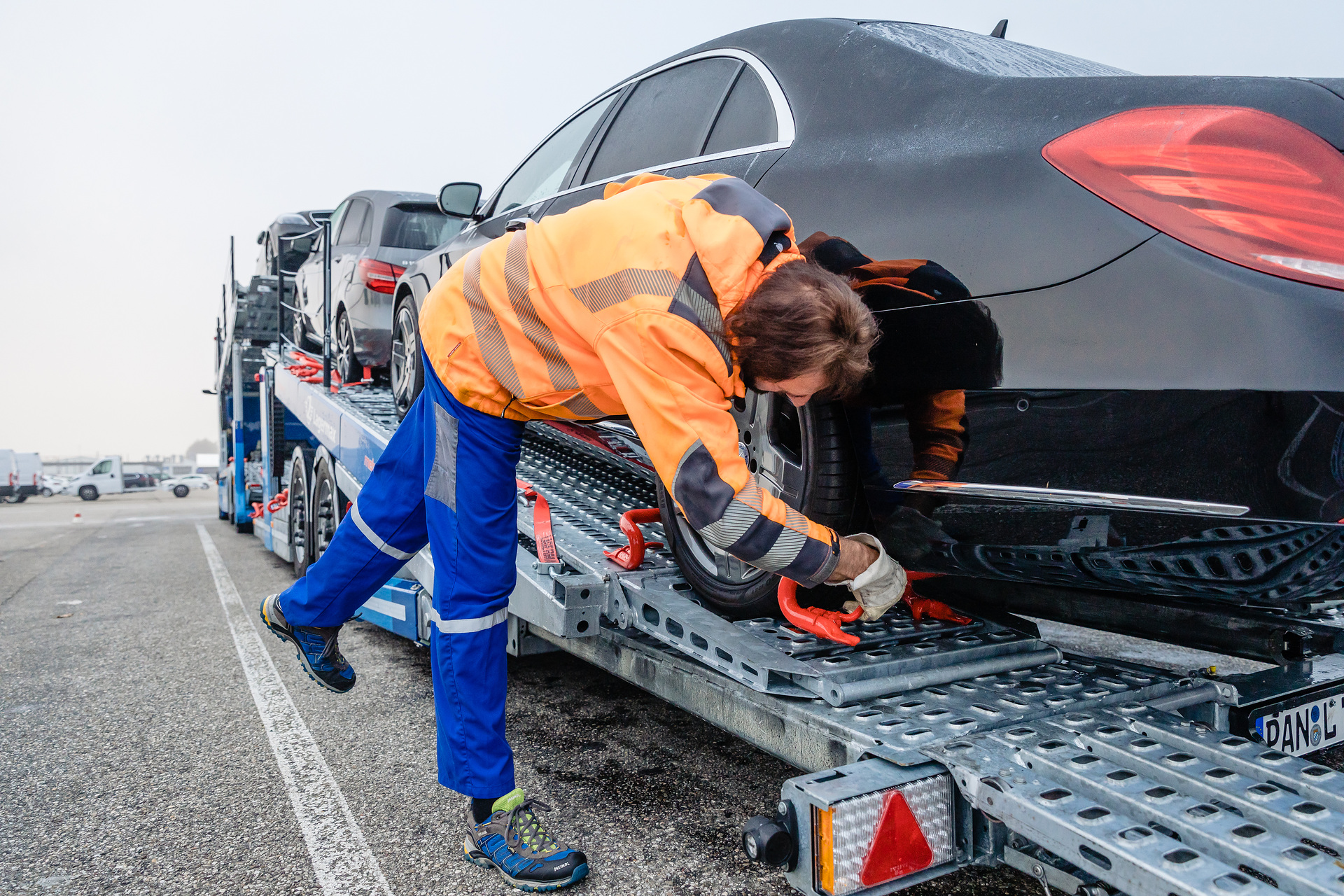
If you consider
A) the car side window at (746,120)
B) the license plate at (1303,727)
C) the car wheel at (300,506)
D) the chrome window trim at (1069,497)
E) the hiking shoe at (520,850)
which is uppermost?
the car side window at (746,120)

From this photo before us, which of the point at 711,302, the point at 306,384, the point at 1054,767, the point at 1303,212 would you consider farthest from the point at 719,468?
the point at 306,384

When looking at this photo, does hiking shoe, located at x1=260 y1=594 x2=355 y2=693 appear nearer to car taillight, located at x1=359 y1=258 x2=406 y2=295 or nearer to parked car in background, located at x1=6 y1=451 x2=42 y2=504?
car taillight, located at x1=359 y1=258 x2=406 y2=295

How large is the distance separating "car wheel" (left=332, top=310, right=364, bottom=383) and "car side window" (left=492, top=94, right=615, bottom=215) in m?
1.94

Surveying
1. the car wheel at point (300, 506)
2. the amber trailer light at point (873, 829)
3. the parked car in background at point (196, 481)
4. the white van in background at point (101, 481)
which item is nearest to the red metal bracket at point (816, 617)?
the amber trailer light at point (873, 829)

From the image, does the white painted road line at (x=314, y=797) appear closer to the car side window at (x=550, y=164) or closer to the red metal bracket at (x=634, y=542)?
the red metal bracket at (x=634, y=542)

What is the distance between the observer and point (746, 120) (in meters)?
2.26

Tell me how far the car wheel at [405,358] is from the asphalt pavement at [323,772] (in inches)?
47.5

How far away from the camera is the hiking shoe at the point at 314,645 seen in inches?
103

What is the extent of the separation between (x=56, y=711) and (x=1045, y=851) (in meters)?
3.49

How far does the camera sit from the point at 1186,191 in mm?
1402

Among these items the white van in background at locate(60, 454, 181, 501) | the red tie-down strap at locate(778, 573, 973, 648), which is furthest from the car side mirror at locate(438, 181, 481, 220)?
the white van in background at locate(60, 454, 181, 501)

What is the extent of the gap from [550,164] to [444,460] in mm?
1791

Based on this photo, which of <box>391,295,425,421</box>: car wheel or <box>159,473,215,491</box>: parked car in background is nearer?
<box>391,295,425,421</box>: car wheel

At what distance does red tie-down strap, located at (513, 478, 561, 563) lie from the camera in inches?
103
